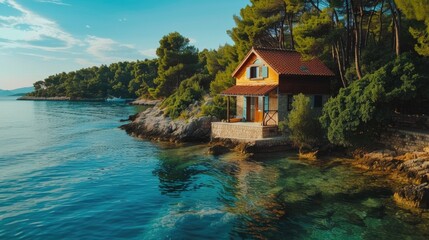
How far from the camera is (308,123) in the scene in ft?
80.2

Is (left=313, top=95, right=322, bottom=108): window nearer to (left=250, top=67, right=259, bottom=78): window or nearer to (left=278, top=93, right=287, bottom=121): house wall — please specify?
(left=278, top=93, right=287, bottom=121): house wall

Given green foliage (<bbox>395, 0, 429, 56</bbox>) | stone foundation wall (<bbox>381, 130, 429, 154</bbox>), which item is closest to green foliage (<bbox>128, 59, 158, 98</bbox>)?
stone foundation wall (<bbox>381, 130, 429, 154</bbox>)

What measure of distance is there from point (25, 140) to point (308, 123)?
29359 millimetres

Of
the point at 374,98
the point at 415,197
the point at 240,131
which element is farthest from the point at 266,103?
the point at 415,197

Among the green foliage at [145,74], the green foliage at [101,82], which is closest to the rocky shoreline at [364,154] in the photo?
the green foliage at [145,74]

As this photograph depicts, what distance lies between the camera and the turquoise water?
12523 millimetres

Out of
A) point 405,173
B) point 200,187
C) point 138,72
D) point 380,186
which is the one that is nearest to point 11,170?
point 200,187

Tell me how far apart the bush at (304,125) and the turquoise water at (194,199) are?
5.55 feet

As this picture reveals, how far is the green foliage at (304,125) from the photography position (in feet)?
79.9

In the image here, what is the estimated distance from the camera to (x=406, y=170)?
61.3 ft

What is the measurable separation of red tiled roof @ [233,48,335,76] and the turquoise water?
8.33 meters

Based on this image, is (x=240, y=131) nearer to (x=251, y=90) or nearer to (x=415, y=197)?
(x=251, y=90)

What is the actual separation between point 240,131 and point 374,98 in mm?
11054

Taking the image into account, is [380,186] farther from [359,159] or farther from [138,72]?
[138,72]
